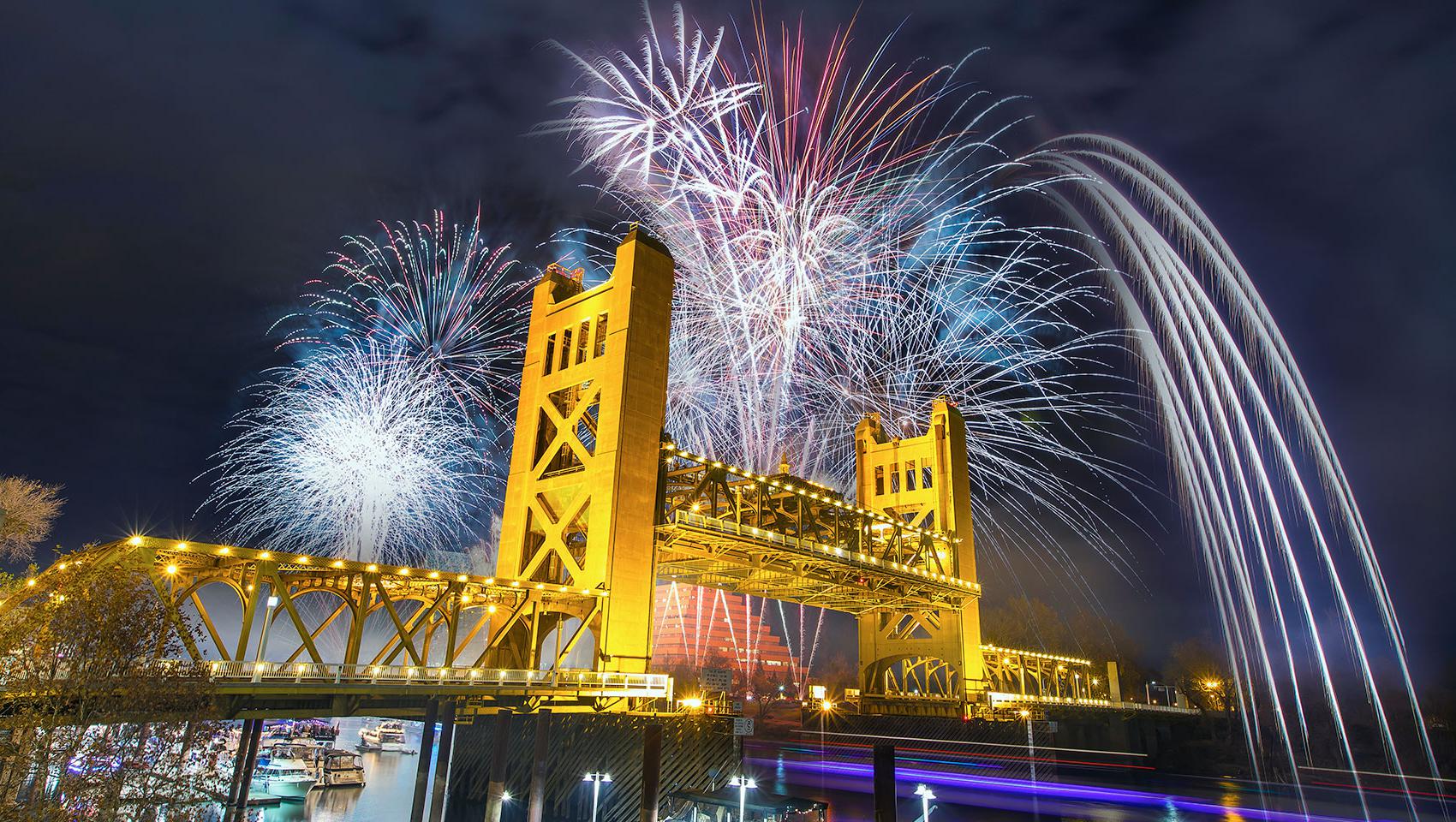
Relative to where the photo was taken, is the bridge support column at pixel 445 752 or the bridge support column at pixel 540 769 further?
the bridge support column at pixel 540 769

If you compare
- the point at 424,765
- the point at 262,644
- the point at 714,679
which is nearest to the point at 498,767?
the point at 424,765

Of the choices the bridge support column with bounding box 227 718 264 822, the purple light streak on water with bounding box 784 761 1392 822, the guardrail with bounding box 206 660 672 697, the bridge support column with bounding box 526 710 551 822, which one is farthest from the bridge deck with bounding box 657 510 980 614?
the bridge support column with bounding box 227 718 264 822

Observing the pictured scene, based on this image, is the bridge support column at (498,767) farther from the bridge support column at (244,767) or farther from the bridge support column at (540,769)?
the bridge support column at (244,767)

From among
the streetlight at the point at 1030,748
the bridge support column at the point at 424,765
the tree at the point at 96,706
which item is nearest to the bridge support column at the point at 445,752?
the bridge support column at the point at 424,765

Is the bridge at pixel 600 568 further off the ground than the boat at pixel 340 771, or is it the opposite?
the bridge at pixel 600 568

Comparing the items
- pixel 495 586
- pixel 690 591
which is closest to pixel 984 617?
pixel 690 591

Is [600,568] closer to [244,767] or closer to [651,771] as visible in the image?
[651,771]
